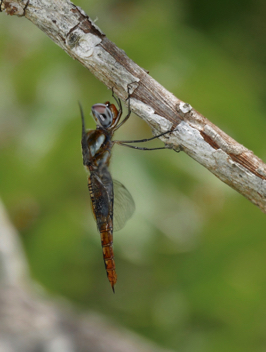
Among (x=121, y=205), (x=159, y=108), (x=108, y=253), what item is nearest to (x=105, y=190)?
(x=121, y=205)

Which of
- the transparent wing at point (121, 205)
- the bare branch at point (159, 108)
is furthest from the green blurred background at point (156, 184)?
the bare branch at point (159, 108)

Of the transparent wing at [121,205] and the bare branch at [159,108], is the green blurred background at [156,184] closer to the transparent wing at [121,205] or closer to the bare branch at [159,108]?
the transparent wing at [121,205]

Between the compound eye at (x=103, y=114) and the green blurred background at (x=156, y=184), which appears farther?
the green blurred background at (x=156, y=184)

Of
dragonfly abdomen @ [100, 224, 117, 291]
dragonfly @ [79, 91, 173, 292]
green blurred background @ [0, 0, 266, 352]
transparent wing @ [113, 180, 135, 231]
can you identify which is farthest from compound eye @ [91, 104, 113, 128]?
green blurred background @ [0, 0, 266, 352]

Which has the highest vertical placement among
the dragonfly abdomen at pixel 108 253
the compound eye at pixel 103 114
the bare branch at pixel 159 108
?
the compound eye at pixel 103 114

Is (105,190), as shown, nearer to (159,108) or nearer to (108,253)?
(108,253)

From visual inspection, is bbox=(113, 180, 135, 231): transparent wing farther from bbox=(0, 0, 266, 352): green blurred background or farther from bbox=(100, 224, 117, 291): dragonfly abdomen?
bbox=(0, 0, 266, 352): green blurred background

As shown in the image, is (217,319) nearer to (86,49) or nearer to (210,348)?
(210,348)
